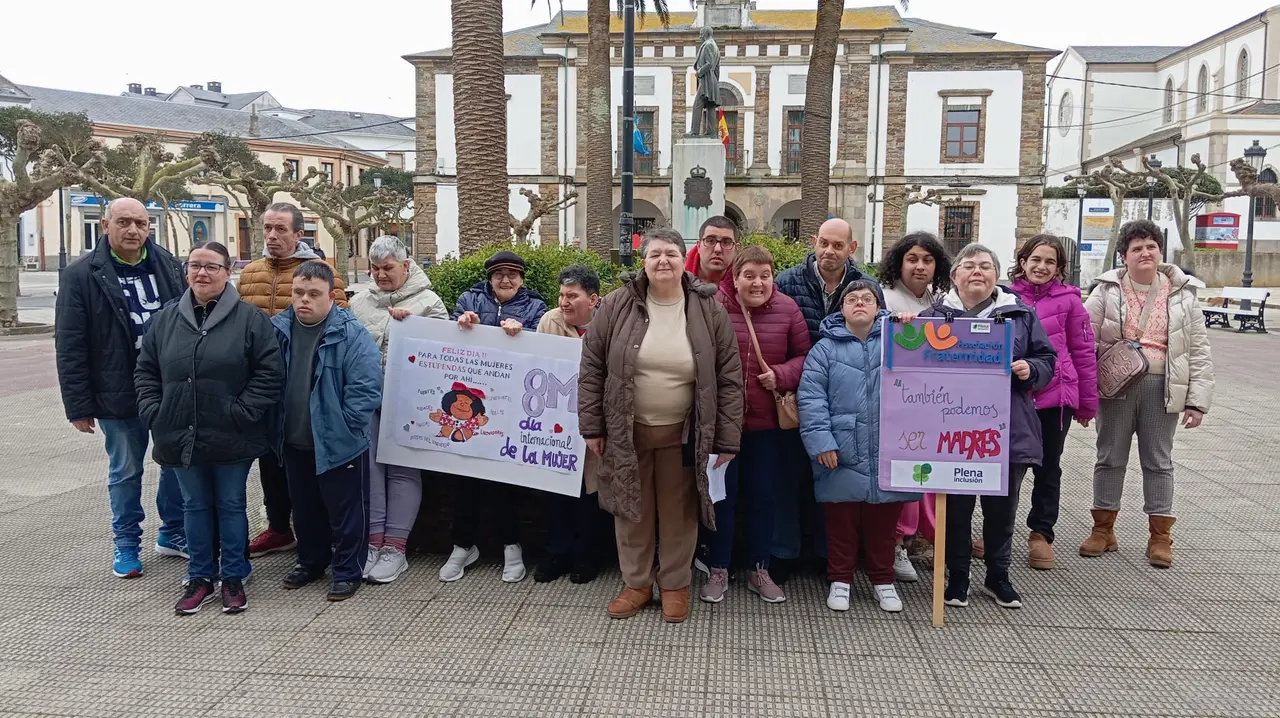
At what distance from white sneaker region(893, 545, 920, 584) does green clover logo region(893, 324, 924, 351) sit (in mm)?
1257

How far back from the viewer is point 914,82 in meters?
36.0

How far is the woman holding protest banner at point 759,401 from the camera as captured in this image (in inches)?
168

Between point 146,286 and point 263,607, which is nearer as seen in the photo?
point 263,607

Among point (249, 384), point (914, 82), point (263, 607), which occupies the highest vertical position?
point (914, 82)

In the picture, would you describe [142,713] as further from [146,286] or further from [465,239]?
[465,239]

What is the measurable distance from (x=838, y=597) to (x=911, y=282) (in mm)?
1693

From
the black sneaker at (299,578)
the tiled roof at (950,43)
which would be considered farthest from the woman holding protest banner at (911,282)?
the tiled roof at (950,43)

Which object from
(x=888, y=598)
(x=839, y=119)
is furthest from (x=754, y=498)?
(x=839, y=119)

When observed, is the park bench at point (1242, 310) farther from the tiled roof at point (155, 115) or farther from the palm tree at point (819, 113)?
the tiled roof at point (155, 115)

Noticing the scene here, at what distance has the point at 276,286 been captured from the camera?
4.91 m

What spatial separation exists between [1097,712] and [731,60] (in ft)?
118

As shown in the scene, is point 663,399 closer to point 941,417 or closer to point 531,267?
point 941,417

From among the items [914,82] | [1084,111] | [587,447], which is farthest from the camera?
[1084,111]

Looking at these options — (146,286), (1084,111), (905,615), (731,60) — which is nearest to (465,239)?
(146,286)
